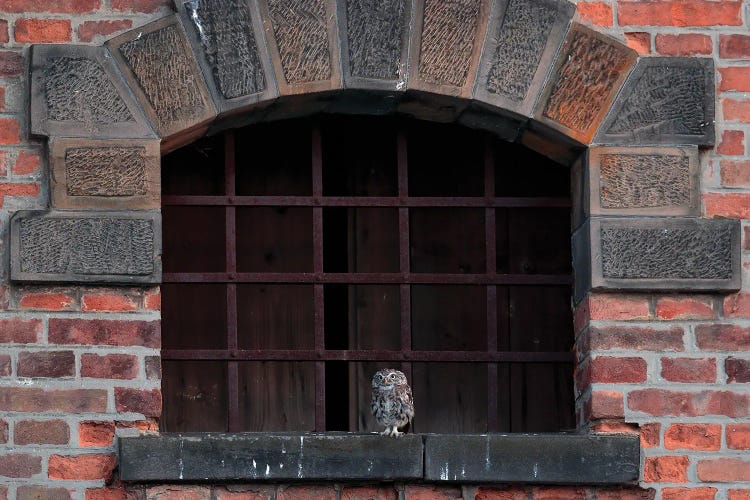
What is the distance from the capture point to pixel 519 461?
Answer: 6449 mm

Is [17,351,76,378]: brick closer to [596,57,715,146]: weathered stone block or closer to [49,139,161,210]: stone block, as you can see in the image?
[49,139,161,210]: stone block

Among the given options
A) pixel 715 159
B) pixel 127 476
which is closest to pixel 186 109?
pixel 127 476

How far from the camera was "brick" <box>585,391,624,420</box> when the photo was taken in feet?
21.5

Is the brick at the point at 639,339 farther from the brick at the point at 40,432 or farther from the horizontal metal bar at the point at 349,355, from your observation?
the brick at the point at 40,432

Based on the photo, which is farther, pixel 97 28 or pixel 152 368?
pixel 97 28

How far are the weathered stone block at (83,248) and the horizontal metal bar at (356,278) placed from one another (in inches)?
9.5

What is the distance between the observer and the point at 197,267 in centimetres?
685

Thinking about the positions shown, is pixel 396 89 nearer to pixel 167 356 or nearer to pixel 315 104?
pixel 315 104

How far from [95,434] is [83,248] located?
22.0 inches

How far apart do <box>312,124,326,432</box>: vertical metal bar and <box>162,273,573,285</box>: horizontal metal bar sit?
0.14 feet

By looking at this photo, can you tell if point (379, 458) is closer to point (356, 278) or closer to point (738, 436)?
point (356, 278)

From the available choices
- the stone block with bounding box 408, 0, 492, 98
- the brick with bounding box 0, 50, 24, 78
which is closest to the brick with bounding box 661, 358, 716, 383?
the stone block with bounding box 408, 0, 492, 98

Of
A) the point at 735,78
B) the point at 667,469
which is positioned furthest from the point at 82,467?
the point at 735,78

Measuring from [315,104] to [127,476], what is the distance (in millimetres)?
1317
